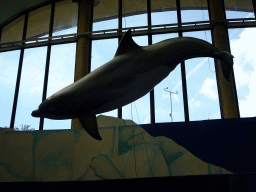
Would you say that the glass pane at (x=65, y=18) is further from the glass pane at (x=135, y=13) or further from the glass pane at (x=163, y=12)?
the glass pane at (x=163, y=12)

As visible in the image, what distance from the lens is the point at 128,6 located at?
11.6m

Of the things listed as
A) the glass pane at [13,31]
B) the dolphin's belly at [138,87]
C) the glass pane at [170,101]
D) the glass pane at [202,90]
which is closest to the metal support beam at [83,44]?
the glass pane at [170,101]

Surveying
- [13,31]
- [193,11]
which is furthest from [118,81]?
[13,31]

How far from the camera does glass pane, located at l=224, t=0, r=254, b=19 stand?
10938mm

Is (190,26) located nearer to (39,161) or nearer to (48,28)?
(48,28)

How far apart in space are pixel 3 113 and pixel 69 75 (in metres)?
2.95

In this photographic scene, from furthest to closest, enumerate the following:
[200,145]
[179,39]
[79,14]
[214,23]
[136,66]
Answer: [79,14] → [214,23] → [200,145] → [179,39] → [136,66]

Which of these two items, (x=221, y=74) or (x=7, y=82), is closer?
(x=221, y=74)

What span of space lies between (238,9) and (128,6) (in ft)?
14.8

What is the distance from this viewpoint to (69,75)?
10.7 meters

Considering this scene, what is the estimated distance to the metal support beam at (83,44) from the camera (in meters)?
10.4

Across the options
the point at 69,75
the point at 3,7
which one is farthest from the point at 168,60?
the point at 3,7

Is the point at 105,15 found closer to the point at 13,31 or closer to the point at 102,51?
the point at 102,51

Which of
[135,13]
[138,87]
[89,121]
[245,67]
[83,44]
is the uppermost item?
[135,13]
